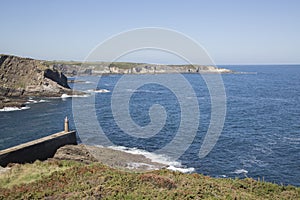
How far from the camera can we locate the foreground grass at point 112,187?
45.7ft

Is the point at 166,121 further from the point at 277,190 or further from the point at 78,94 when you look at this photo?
the point at 78,94

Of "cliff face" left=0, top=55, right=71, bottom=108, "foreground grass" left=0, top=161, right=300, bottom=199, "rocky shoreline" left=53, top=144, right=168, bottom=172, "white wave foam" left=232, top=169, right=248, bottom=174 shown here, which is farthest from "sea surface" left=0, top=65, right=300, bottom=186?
"foreground grass" left=0, top=161, right=300, bottom=199

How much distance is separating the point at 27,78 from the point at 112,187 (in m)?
80.9

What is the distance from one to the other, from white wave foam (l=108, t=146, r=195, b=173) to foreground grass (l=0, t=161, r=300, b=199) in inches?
452

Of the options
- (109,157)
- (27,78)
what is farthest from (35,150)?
(27,78)

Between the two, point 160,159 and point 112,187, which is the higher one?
point 112,187

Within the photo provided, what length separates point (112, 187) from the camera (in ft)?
47.7

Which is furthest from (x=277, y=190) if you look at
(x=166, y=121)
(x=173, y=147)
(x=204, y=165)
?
(x=166, y=121)

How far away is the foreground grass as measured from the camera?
13.9 meters

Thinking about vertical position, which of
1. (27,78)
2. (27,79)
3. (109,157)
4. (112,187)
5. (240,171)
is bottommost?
(240,171)

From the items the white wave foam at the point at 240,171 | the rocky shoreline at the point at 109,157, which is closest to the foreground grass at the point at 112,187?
the rocky shoreline at the point at 109,157

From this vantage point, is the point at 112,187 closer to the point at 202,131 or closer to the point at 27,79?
the point at 202,131

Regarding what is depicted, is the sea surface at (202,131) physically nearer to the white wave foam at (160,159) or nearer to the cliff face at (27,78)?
the white wave foam at (160,159)

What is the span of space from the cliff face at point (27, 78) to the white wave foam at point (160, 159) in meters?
53.8
